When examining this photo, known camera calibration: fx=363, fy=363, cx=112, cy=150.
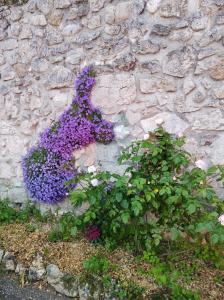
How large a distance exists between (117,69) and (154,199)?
1.15 m

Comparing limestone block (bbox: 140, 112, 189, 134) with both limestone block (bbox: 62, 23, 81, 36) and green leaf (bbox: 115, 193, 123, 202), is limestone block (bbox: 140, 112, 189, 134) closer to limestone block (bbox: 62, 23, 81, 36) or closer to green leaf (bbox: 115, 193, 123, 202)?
green leaf (bbox: 115, 193, 123, 202)

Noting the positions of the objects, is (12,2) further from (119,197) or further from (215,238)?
(215,238)

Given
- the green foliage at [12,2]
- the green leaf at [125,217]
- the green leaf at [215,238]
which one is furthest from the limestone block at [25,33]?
the green leaf at [215,238]

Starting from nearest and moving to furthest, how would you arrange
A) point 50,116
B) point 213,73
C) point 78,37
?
point 213,73
point 78,37
point 50,116

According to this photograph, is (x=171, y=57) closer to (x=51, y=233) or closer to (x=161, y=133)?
(x=161, y=133)

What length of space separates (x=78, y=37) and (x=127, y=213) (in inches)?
65.3

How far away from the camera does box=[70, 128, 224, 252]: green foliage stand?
8.21ft

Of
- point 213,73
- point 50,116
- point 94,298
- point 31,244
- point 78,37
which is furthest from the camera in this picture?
point 50,116

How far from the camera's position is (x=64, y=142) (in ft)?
10.8

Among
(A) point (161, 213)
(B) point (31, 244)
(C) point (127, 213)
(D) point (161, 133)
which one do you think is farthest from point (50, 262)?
(D) point (161, 133)

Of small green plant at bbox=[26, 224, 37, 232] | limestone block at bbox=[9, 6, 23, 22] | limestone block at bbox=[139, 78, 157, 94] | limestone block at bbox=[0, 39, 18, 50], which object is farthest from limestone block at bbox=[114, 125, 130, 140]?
limestone block at bbox=[9, 6, 23, 22]

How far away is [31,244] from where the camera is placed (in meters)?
2.96

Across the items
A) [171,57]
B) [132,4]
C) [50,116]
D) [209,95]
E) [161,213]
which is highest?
[132,4]

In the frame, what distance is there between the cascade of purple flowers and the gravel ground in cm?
89
